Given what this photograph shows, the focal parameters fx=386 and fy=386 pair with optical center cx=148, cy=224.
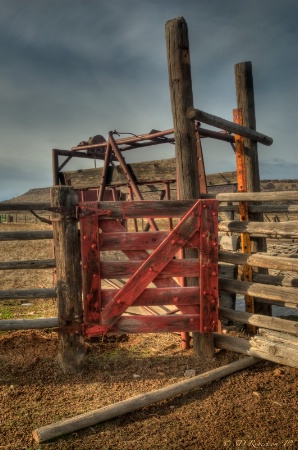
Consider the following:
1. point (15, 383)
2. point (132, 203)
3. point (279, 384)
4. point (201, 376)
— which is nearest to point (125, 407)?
point (201, 376)

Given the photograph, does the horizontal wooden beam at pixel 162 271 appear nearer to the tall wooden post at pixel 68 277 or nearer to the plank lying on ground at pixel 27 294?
the tall wooden post at pixel 68 277

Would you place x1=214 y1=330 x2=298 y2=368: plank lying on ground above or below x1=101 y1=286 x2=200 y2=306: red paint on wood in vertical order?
below

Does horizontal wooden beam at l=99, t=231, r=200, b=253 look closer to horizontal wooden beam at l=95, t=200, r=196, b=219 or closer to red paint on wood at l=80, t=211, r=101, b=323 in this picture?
red paint on wood at l=80, t=211, r=101, b=323

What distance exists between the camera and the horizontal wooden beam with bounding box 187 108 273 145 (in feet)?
15.5

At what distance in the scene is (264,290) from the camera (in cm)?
465

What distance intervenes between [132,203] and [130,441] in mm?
2413

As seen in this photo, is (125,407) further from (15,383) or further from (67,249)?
(67,249)

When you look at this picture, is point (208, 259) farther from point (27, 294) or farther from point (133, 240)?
point (27, 294)

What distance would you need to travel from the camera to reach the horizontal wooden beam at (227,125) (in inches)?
185

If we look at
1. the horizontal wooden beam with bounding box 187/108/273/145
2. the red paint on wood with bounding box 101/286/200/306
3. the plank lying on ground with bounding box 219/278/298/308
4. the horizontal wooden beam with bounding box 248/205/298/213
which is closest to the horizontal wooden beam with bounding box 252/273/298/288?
the plank lying on ground with bounding box 219/278/298/308

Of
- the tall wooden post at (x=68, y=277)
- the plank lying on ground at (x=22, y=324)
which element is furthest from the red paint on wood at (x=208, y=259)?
the plank lying on ground at (x=22, y=324)

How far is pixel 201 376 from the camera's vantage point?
13.8 ft

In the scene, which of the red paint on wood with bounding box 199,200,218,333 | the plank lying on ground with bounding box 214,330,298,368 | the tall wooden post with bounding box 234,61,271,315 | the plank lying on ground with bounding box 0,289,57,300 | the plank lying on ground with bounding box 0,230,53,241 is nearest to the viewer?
the plank lying on ground with bounding box 214,330,298,368

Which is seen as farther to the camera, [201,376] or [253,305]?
[253,305]
